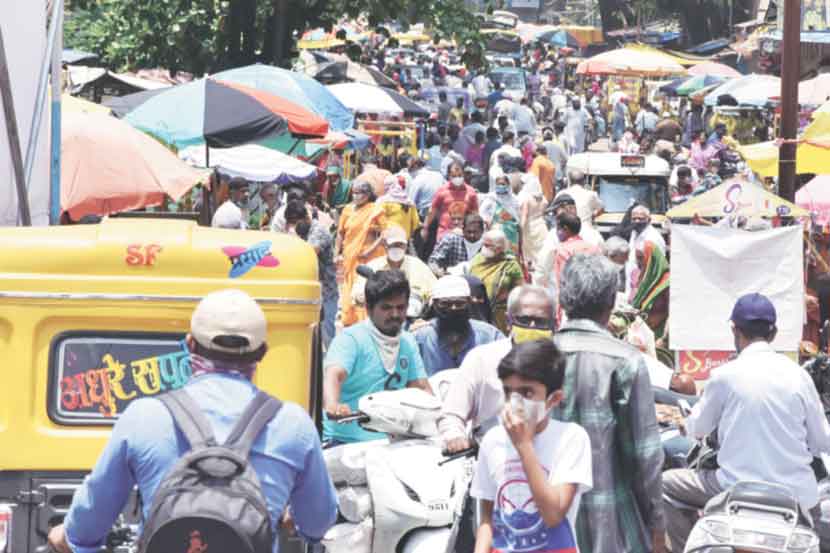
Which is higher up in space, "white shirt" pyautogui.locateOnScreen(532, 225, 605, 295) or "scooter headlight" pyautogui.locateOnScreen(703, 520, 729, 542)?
"scooter headlight" pyautogui.locateOnScreen(703, 520, 729, 542)

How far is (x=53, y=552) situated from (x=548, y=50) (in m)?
74.4

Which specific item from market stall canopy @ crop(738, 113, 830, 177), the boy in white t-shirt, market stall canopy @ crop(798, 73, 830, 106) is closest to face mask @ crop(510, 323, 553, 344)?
the boy in white t-shirt

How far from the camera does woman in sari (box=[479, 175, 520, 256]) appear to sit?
17.4 m

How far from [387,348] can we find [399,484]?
1.07m

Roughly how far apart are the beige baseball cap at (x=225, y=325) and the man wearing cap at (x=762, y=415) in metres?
2.82

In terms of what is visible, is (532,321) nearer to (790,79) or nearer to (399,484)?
(399,484)

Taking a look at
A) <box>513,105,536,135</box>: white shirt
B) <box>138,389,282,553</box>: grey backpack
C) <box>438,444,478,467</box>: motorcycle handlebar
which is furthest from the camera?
<box>513,105,536,135</box>: white shirt

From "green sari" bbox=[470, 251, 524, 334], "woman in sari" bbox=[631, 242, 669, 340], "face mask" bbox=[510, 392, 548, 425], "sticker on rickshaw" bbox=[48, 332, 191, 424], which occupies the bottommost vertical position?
"woman in sari" bbox=[631, 242, 669, 340]

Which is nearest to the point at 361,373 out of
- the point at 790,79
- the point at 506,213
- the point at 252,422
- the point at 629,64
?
the point at 252,422

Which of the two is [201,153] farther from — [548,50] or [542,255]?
[548,50]

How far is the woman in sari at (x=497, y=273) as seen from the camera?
12516 millimetres

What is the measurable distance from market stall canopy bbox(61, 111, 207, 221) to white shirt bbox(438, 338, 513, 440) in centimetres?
592

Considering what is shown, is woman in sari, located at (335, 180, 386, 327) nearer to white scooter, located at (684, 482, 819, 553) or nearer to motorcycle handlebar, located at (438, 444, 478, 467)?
motorcycle handlebar, located at (438, 444, 478, 467)

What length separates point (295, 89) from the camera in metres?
18.8
